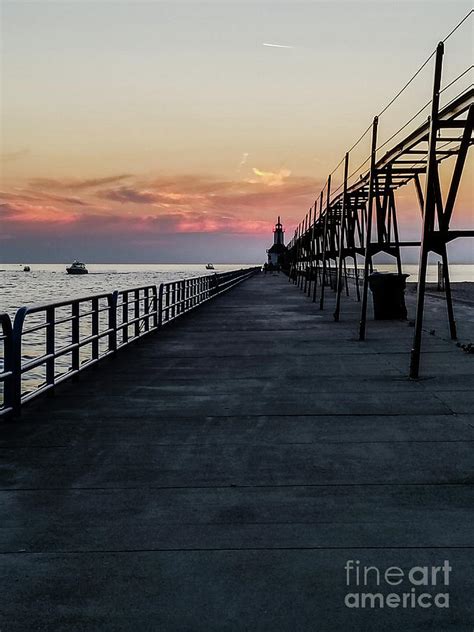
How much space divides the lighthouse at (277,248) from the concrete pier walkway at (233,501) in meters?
123

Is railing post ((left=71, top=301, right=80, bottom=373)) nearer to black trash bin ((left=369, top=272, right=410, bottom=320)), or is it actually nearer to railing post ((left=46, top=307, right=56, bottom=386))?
railing post ((left=46, top=307, right=56, bottom=386))

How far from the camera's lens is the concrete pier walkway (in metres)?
3.65

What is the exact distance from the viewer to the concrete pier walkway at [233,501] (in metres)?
3.65

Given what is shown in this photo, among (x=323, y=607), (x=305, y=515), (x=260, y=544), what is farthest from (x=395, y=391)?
(x=323, y=607)

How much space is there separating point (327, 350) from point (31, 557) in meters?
11.1

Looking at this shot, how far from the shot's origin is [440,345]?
15.3m

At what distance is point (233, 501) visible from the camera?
5.29 m

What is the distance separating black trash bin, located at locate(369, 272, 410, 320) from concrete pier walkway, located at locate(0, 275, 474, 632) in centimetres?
1100

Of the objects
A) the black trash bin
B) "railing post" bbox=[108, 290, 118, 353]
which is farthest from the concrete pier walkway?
the black trash bin

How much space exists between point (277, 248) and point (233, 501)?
449 ft

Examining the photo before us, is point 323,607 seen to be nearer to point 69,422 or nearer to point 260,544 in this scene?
point 260,544

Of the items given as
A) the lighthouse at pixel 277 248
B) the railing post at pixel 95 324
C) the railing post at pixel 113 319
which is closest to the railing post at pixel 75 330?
the railing post at pixel 95 324

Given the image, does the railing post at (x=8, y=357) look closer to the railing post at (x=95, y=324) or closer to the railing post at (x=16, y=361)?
the railing post at (x=16, y=361)

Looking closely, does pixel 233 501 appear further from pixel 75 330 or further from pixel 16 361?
pixel 75 330
